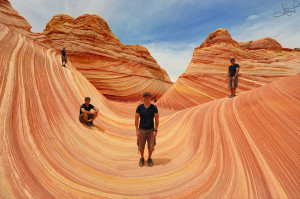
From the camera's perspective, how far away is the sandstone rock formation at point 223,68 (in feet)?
41.6

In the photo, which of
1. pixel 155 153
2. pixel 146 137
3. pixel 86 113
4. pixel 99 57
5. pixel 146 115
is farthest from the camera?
pixel 99 57

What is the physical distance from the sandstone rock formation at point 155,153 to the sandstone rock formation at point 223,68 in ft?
25.8

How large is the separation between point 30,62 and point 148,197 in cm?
783

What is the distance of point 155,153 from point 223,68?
12523 millimetres

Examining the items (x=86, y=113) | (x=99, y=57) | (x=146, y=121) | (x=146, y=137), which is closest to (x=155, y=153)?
(x=146, y=137)

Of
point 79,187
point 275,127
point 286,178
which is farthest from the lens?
point 275,127

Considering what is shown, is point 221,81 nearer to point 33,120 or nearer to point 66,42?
point 33,120

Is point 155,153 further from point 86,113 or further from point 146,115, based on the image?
point 86,113

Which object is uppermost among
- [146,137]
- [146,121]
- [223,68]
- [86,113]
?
[223,68]

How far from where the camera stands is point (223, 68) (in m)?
14.3

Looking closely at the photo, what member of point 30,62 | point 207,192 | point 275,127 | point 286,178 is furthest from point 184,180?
point 30,62

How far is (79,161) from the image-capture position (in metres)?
3.89

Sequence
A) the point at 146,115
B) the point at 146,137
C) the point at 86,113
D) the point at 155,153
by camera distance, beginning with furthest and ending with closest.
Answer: the point at 86,113
the point at 155,153
the point at 146,137
the point at 146,115

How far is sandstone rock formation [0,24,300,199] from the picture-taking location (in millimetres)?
2676
